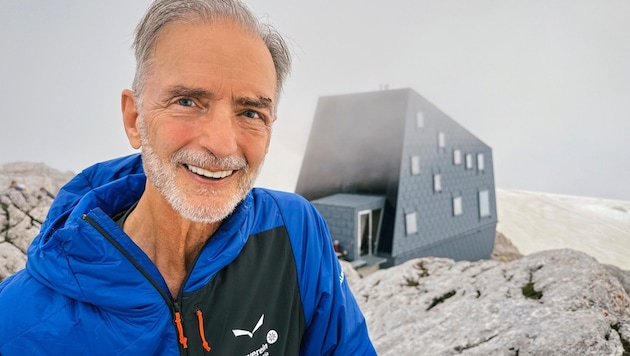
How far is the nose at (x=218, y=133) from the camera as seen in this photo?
166cm

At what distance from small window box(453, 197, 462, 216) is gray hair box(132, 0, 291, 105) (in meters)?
17.1

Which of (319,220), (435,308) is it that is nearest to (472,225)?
(435,308)

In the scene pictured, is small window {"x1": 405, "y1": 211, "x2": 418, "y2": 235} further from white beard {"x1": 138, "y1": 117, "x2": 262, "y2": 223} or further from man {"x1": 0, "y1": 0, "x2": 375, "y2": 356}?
white beard {"x1": 138, "y1": 117, "x2": 262, "y2": 223}

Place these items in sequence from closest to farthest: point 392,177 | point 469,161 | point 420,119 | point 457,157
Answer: point 392,177 < point 420,119 < point 457,157 < point 469,161

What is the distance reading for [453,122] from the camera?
17391mm

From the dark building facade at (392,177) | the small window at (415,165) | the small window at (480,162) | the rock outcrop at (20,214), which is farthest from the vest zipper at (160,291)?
the small window at (480,162)

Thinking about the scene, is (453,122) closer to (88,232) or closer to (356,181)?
(356,181)

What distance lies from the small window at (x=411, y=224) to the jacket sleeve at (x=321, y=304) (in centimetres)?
1316

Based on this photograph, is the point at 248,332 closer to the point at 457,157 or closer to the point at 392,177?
the point at 392,177

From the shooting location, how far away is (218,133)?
1666 millimetres

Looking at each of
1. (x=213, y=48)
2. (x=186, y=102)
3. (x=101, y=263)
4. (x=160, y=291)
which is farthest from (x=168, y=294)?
(x=213, y=48)

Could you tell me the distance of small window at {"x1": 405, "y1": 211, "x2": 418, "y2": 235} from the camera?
15070 millimetres

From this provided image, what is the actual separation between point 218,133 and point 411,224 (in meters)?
14.4

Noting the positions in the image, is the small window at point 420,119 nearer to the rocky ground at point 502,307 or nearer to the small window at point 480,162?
the small window at point 480,162
